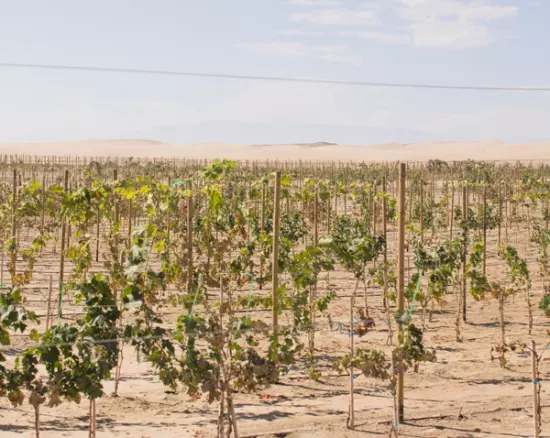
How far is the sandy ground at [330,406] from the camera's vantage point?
6898 mm

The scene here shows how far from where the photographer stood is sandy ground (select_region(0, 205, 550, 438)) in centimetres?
690

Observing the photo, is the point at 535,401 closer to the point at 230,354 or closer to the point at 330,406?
the point at 330,406

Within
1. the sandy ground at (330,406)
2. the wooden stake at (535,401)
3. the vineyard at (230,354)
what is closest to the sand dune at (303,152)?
the vineyard at (230,354)

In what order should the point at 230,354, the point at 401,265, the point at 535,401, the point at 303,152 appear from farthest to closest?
the point at 303,152
the point at 401,265
the point at 535,401
the point at 230,354

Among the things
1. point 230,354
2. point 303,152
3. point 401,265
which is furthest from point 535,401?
point 303,152

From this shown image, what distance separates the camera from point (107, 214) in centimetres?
663

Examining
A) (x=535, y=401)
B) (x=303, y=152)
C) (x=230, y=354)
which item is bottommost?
(x=535, y=401)

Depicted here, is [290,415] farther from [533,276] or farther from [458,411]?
[533,276]

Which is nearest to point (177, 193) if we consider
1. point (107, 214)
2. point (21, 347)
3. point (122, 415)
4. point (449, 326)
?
point (107, 214)

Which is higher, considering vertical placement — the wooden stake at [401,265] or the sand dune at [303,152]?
the sand dune at [303,152]

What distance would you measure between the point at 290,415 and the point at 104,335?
8.12 ft

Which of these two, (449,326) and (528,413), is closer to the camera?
(528,413)

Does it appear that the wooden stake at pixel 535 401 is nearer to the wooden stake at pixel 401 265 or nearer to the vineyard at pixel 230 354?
the vineyard at pixel 230 354

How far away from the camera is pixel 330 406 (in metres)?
7.63
